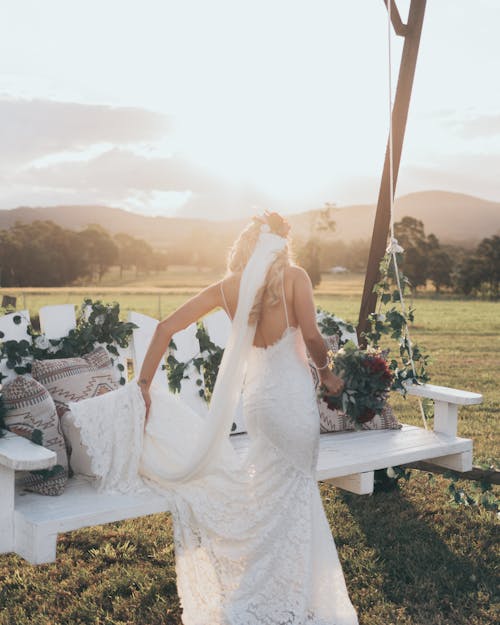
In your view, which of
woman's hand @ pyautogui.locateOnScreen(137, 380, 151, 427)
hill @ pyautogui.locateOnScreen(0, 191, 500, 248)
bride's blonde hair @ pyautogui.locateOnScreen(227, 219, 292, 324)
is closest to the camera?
bride's blonde hair @ pyautogui.locateOnScreen(227, 219, 292, 324)

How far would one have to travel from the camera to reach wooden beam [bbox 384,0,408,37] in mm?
4809

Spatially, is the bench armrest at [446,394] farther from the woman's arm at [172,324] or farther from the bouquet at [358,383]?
the woman's arm at [172,324]

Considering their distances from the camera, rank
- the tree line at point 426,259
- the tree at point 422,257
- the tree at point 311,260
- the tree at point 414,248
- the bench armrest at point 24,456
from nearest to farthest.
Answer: the bench armrest at point 24,456
the tree line at point 426,259
the tree at point 422,257
the tree at point 414,248
the tree at point 311,260

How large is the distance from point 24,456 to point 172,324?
90 cm

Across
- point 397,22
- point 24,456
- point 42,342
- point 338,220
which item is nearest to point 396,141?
point 397,22

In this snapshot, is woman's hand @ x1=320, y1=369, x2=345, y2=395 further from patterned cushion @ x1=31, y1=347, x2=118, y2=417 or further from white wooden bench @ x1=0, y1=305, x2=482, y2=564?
patterned cushion @ x1=31, y1=347, x2=118, y2=417

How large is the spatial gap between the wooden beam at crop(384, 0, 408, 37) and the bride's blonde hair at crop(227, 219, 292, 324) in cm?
215

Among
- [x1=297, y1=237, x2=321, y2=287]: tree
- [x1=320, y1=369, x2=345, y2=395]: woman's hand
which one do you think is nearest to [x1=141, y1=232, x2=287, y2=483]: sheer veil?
[x1=320, y1=369, x2=345, y2=395]: woman's hand

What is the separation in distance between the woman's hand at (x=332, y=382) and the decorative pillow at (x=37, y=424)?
4.06 ft

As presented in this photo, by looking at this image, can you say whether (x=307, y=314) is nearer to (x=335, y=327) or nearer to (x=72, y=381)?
(x=72, y=381)

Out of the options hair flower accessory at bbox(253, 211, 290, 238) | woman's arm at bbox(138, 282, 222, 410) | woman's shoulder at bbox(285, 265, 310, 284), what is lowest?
woman's arm at bbox(138, 282, 222, 410)

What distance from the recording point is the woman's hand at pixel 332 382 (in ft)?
11.3

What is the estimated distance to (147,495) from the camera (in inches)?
131

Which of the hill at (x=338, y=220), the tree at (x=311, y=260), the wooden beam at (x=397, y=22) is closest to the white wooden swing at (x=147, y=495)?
the wooden beam at (x=397, y=22)
